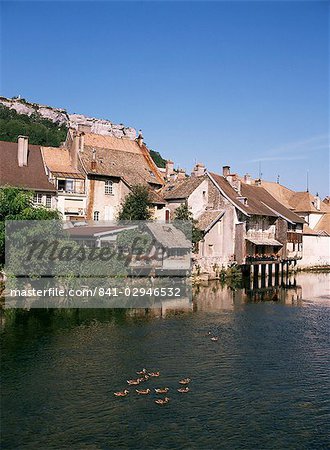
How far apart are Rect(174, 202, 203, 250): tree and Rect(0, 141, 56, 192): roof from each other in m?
13.9

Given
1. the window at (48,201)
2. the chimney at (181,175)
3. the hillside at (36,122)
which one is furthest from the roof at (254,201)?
the hillside at (36,122)

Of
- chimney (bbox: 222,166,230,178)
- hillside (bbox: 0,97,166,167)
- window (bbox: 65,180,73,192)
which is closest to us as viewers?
window (bbox: 65,180,73,192)

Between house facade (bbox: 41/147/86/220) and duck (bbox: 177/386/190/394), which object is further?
house facade (bbox: 41/147/86/220)

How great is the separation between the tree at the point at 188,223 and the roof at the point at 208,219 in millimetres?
1017

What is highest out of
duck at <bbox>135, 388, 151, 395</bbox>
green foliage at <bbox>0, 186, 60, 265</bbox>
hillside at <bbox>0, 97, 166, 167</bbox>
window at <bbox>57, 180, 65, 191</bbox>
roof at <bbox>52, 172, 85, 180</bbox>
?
hillside at <bbox>0, 97, 166, 167</bbox>

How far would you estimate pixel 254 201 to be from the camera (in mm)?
67438

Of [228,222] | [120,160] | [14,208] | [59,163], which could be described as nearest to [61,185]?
[59,163]

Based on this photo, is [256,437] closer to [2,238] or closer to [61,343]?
[61,343]

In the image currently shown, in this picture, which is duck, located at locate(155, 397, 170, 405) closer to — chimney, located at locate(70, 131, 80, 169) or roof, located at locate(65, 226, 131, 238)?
roof, located at locate(65, 226, 131, 238)

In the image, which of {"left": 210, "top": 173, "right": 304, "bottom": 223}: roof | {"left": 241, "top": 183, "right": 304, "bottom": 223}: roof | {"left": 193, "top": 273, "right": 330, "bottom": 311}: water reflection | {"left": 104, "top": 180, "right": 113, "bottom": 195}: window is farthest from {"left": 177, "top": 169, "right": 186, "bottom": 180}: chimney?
{"left": 193, "top": 273, "right": 330, "bottom": 311}: water reflection

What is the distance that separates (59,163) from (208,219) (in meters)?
17.7

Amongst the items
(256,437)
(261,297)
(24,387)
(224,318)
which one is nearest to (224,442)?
(256,437)

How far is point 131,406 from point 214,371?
5.29 m

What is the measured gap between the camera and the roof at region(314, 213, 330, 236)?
8215cm
